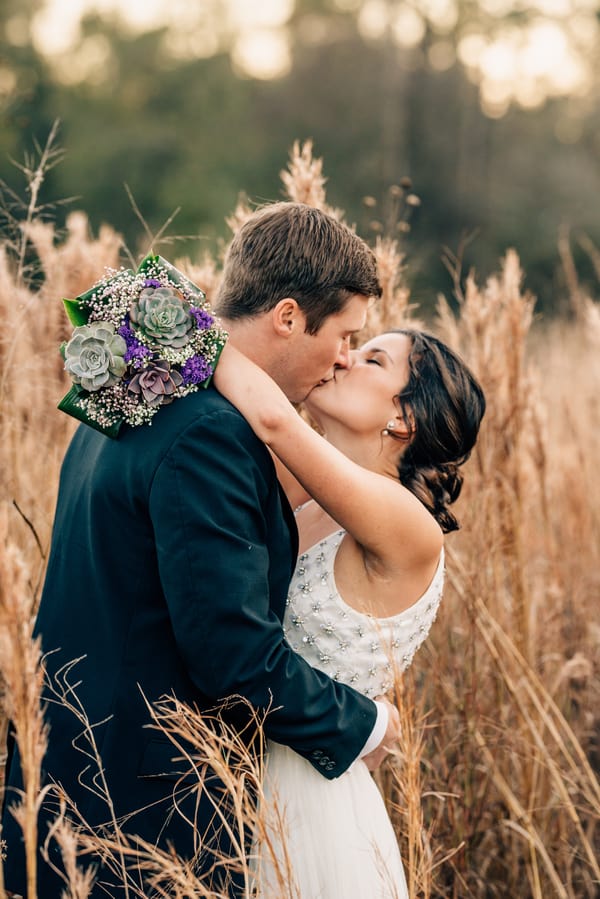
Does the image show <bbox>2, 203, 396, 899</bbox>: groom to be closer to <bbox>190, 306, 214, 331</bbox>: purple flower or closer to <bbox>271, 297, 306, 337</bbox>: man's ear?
<bbox>271, 297, 306, 337</bbox>: man's ear

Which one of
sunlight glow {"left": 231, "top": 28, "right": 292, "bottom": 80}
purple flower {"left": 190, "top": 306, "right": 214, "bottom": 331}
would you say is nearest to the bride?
purple flower {"left": 190, "top": 306, "right": 214, "bottom": 331}

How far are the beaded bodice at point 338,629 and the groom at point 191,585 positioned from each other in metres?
0.20

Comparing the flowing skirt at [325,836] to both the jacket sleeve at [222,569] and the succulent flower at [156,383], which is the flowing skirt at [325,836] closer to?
the jacket sleeve at [222,569]

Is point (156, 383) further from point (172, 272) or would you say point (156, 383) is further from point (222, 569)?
point (222, 569)

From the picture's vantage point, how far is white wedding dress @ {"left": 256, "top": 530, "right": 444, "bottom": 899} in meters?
2.44

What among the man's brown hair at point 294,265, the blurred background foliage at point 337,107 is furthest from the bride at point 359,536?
the blurred background foliage at point 337,107

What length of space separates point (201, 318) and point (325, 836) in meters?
1.38

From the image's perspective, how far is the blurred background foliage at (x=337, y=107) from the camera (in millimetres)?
22719

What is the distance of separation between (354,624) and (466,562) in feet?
4.50

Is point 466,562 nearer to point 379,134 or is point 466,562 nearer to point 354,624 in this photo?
point 354,624

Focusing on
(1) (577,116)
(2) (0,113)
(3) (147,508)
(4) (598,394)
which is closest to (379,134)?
(1) (577,116)

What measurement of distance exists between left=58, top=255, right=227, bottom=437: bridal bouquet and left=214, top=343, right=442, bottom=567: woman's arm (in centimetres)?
9

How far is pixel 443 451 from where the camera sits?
2926mm

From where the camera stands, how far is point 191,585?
2096 millimetres
